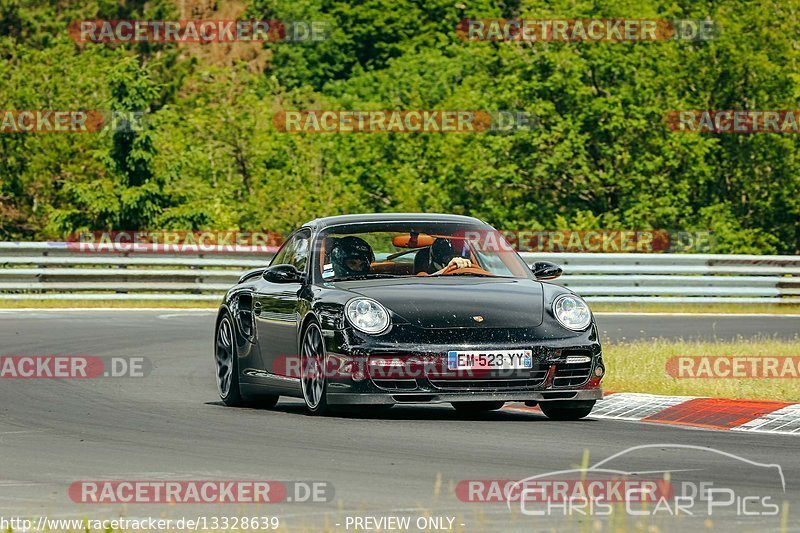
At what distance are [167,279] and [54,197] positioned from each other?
1772cm

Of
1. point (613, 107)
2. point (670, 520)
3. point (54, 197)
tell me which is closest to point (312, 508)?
point (670, 520)

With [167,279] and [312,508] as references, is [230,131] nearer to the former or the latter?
[167,279]

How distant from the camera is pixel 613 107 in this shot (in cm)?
4062

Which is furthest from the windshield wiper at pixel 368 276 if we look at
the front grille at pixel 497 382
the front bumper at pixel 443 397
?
the front grille at pixel 497 382

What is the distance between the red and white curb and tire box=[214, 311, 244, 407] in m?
2.07

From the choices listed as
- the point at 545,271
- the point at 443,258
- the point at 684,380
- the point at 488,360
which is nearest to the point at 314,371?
the point at 488,360

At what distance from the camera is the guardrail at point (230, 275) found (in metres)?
27.1

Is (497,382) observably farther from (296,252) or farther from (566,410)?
(296,252)

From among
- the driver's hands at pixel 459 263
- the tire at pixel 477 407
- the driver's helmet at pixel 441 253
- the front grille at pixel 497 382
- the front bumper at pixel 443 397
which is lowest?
the tire at pixel 477 407

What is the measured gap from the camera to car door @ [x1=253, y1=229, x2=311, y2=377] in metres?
12.0

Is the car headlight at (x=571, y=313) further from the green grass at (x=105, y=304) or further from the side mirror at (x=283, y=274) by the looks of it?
the green grass at (x=105, y=304)

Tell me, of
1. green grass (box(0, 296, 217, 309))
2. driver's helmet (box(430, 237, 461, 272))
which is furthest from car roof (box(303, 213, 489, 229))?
green grass (box(0, 296, 217, 309))

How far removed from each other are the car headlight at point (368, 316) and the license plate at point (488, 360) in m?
0.49

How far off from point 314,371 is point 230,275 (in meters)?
16.4
